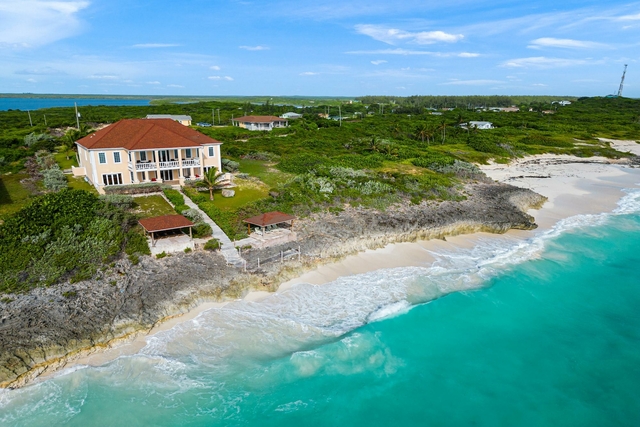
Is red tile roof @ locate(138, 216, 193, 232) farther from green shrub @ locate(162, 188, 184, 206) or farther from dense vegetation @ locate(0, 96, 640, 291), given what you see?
green shrub @ locate(162, 188, 184, 206)

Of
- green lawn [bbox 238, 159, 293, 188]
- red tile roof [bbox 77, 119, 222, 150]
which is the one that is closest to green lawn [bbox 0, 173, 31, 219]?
red tile roof [bbox 77, 119, 222, 150]

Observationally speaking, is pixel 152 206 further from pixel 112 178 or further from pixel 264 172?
pixel 264 172

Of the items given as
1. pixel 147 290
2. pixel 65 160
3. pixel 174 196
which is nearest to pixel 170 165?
pixel 174 196

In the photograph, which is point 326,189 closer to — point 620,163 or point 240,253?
point 240,253

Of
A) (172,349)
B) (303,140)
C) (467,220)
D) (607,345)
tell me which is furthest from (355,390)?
(303,140)

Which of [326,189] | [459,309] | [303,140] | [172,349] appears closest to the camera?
[172,349]
